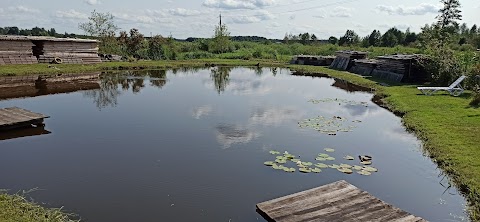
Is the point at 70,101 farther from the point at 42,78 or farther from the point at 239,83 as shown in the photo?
the point at 239,83

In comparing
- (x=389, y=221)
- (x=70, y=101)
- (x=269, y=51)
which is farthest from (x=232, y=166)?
(x=269, y=51)

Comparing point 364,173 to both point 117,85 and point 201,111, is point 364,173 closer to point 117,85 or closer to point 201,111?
point 201,111

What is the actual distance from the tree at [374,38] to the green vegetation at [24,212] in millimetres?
59643

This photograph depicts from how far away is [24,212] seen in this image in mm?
6039

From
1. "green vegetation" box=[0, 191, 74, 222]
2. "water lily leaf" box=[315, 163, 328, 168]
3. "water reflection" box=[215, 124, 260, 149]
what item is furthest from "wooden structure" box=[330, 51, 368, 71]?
"green vegetation" box=[0, 191, 74, 222]

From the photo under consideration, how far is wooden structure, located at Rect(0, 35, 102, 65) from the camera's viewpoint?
88.8ft

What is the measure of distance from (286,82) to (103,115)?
13.8 meters

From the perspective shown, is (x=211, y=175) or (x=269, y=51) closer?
(x=211, y=175)

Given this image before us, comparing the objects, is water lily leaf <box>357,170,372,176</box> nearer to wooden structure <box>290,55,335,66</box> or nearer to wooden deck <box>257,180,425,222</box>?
wooden deck <box>257,180,425,222</box>

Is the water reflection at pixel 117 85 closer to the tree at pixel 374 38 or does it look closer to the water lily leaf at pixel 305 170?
the water lily leaf at pixel 305 170

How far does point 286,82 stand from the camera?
81.8 ft

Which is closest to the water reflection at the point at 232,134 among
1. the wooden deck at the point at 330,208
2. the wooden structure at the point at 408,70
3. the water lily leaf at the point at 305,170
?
the water lily leaf at the point at 305,170

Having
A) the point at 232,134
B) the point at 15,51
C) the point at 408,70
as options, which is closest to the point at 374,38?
the point at 408,70

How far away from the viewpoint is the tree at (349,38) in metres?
61.4
